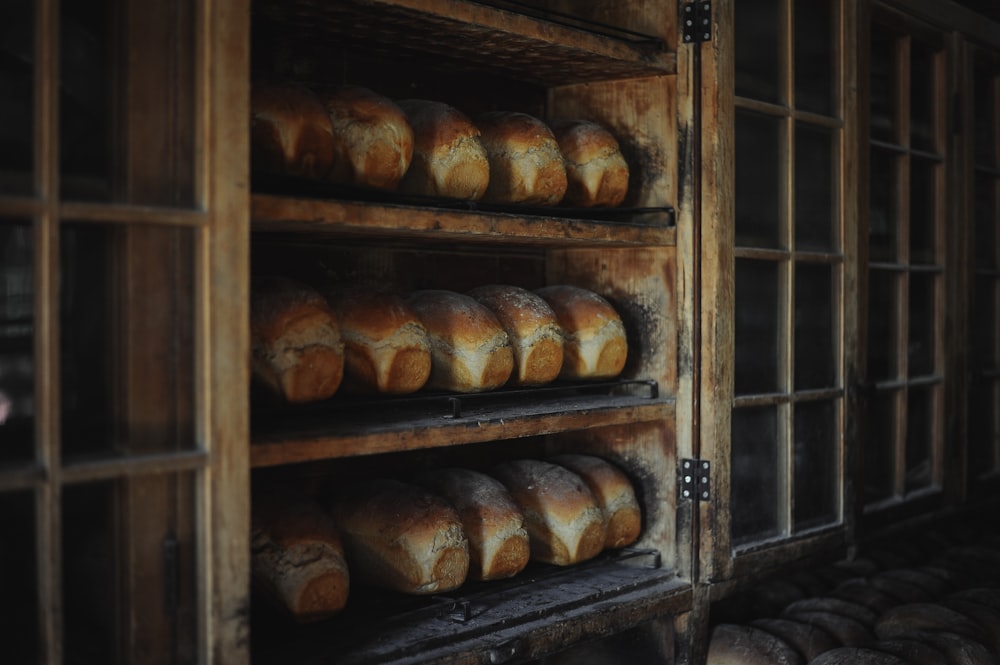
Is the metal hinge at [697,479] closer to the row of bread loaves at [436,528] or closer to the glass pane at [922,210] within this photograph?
the row of bread loaves at [436,528]

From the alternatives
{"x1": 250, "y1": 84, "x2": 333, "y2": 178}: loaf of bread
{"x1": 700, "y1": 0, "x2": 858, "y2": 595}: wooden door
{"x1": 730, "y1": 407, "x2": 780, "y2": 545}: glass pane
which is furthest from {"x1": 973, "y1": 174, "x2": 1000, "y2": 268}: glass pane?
{"x1": 250, "y1": 84, "x2": 333, "y2": 178}: loaf of bread

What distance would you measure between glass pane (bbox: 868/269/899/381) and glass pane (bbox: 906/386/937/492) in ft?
0.63

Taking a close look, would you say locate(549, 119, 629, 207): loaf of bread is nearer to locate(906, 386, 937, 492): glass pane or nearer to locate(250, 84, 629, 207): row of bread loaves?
locate(250, 84, 629, 207): row of bread loaves

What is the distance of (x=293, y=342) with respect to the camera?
5.88 feet

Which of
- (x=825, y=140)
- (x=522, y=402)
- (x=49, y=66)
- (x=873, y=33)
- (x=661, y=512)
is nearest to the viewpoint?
(x=49, y=66)

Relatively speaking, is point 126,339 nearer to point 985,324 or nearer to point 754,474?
point 754,474

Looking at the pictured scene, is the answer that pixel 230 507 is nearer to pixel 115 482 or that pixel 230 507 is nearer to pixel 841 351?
pixel 115 482

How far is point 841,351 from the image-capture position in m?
2.79

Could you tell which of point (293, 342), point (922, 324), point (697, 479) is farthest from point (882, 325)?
point (293, 342)

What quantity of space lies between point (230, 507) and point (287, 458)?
150 millimetres

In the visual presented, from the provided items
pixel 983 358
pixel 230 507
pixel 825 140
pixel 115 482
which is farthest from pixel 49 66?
pixel 983 358

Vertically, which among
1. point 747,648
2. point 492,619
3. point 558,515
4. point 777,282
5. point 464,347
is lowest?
point 747,648

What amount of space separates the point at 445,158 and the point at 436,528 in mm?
791

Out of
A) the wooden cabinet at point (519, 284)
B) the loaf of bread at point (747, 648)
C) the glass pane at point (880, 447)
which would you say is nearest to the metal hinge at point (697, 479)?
the wooden cabinet at point (519, 284)
